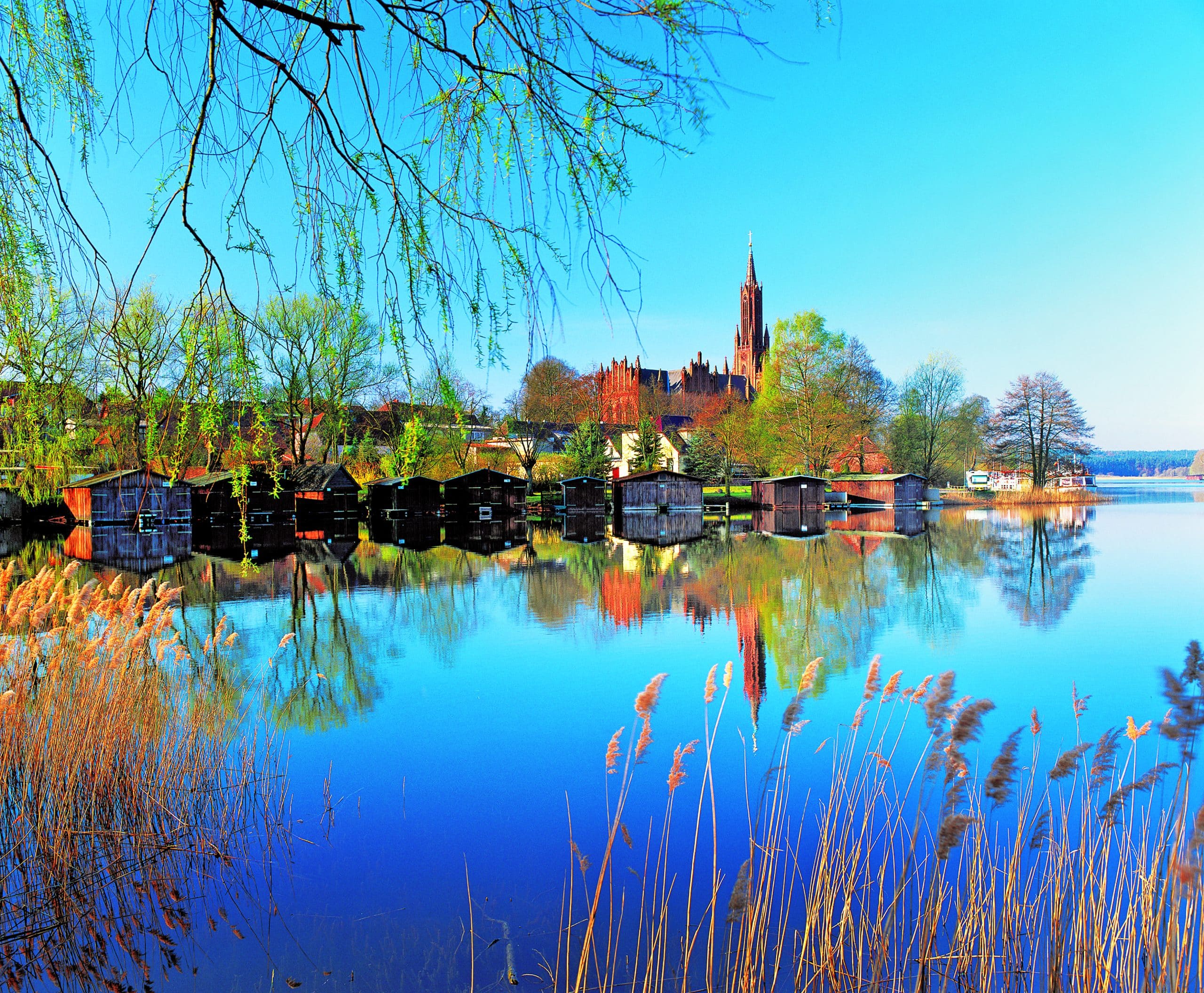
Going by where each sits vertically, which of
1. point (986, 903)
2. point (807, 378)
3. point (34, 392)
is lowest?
point (986, 903)

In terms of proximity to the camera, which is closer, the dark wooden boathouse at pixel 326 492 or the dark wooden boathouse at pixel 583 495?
the dark wooden boathouse at pixel 326 492

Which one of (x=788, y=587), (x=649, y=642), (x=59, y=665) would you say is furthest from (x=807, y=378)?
(x=59, y=665)

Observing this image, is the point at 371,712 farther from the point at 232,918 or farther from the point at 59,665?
the point at 232,918

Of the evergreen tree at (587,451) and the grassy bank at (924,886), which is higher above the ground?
the evergreen tree at (587,451)

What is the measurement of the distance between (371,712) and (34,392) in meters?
6.94

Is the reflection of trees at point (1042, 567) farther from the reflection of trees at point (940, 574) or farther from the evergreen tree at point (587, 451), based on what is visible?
the evergreen tree at point (587, 451)

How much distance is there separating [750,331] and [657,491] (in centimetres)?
7810

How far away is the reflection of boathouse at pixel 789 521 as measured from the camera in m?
40.7

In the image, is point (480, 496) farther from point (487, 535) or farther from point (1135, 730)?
point (1135, 730)

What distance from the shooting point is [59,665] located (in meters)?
7.09

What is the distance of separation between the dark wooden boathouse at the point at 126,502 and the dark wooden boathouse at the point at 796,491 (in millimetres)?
37574

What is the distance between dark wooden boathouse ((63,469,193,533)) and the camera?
130 feet

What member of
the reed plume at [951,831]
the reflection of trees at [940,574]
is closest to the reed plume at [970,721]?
the reed plume at [951,831]

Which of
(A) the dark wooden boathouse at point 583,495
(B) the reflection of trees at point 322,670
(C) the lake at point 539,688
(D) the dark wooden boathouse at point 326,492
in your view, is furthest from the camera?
(A) the dark wooden boathouse at point 583,495
